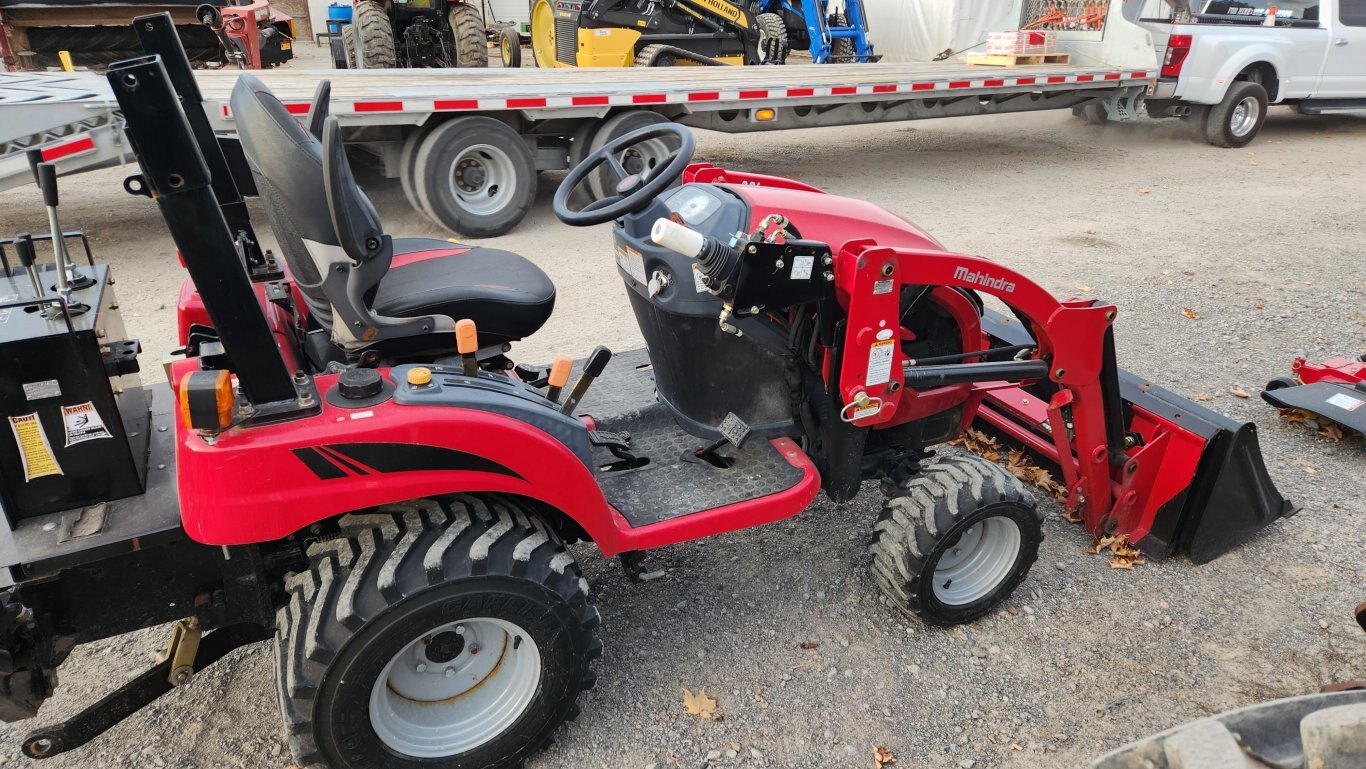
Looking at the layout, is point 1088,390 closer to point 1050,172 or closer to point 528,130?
point 528,130

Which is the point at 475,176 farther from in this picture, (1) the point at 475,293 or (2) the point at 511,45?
(2) the point at 511,45

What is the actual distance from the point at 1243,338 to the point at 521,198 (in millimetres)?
4739

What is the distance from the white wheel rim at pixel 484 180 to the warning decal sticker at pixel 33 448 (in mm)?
4679

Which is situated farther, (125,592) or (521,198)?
(521,198)

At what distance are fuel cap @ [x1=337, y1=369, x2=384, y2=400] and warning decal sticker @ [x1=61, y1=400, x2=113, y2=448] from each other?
1.61 feet

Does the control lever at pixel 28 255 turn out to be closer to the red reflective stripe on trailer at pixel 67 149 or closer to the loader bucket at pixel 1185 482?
the loader bucket at pixel 1185 482

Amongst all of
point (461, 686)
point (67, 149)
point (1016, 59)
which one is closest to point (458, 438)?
point (461, 686)

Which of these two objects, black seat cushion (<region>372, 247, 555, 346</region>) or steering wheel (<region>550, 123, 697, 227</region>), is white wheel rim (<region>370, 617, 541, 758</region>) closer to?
black seat cushion (<region>372, 247, 555, 346</region>)

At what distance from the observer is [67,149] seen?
4910 mm

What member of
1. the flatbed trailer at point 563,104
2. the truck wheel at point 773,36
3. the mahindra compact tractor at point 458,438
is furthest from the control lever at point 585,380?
the truck wheel at point 773,36

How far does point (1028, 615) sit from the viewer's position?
2.79 meters

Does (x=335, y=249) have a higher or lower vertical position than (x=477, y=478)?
higher

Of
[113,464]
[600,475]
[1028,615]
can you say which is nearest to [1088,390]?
[1028,615]

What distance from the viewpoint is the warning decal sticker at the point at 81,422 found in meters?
1.85
